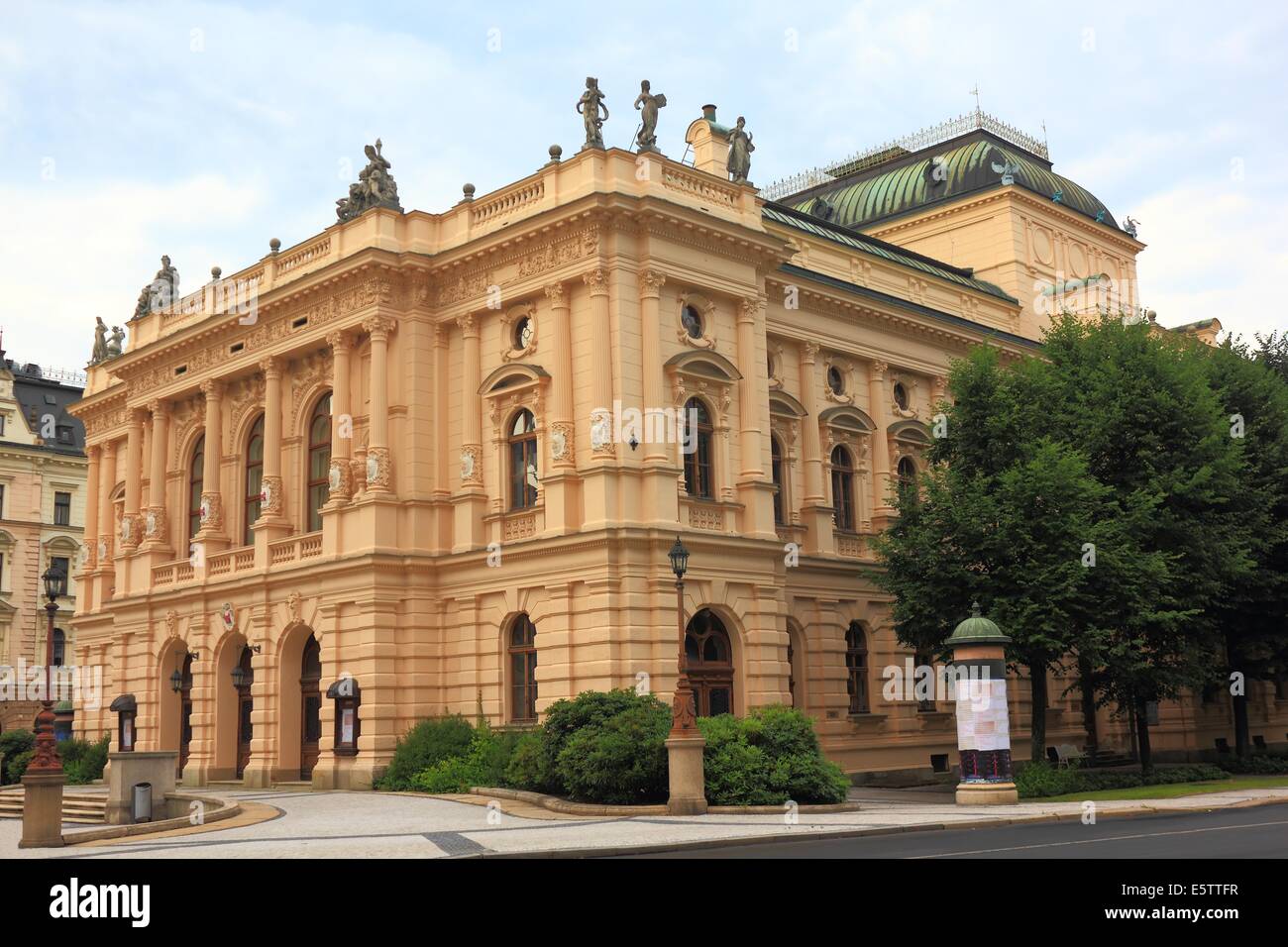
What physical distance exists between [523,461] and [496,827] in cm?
1444

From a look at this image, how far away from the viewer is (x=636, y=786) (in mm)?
28031

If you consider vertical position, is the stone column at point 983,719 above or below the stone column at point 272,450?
below

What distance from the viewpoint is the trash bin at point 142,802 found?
3072 cm

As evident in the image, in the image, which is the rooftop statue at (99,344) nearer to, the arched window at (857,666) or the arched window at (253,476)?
the arched window at (253,476)

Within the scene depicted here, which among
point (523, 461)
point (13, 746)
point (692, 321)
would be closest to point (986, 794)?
point (692, 321)

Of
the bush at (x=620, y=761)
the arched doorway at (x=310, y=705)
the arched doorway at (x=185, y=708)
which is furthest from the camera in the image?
the arched doorway at (x=185, y=708)

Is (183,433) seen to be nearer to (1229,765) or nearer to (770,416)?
(770,416)

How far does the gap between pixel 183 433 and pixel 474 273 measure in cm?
1551

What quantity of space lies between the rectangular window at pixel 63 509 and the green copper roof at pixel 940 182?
43.7m

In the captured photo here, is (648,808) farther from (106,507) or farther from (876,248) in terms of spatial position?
(106,507)

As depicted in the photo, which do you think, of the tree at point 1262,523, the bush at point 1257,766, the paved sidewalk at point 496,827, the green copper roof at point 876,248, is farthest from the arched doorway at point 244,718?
the bush at point 1257,766

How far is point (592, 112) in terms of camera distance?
3681 centimetres

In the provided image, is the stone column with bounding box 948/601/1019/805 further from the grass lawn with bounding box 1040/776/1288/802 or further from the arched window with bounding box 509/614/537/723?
the arched window with bounding box 509/614/537/723
